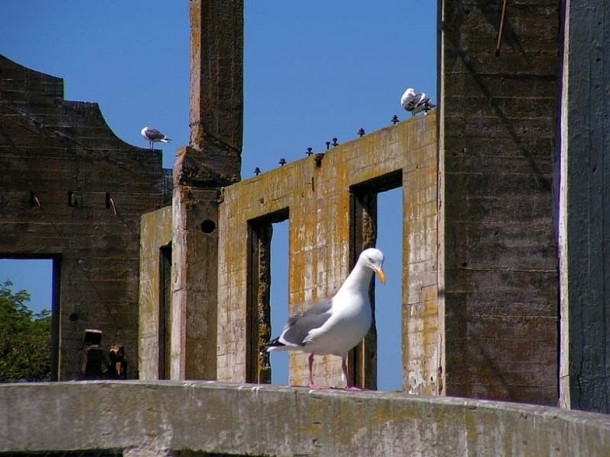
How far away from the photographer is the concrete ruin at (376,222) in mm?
6844

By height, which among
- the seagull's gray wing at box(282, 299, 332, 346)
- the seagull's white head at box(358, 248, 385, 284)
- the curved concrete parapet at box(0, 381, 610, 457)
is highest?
the seagull's white head at box(358, 248, 385, 284)

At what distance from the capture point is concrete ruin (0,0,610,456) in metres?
6.84

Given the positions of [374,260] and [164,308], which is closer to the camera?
[374,260]

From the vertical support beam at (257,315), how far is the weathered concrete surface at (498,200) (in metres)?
7.42

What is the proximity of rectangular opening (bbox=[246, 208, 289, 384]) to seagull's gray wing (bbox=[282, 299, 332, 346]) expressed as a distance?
38.7 ft

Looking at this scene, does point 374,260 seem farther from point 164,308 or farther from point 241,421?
point 164,308

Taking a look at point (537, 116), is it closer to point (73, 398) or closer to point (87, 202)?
point (73, 398)

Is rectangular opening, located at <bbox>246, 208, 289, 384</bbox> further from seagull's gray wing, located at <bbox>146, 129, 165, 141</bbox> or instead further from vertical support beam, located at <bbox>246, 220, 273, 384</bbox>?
seagull's gray wing, located at <bbox>146, 129, 165, 141</bbox>

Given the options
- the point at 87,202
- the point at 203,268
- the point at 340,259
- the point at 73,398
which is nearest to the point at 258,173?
the point at 203,268

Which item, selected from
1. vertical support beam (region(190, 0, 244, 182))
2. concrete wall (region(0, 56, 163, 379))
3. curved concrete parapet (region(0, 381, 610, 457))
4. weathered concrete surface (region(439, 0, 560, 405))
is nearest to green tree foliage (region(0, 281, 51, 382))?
concrete wall (region(0, 56, 163, 379))

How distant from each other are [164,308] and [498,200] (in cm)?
1247

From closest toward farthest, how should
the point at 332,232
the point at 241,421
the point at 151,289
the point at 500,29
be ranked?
1. the point at 241,421
2. the point at 500,29
3. the point at 332,232
4. the point at 151,289

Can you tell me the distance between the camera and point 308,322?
34.4ft

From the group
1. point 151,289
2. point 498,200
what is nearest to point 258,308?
point 151,289
